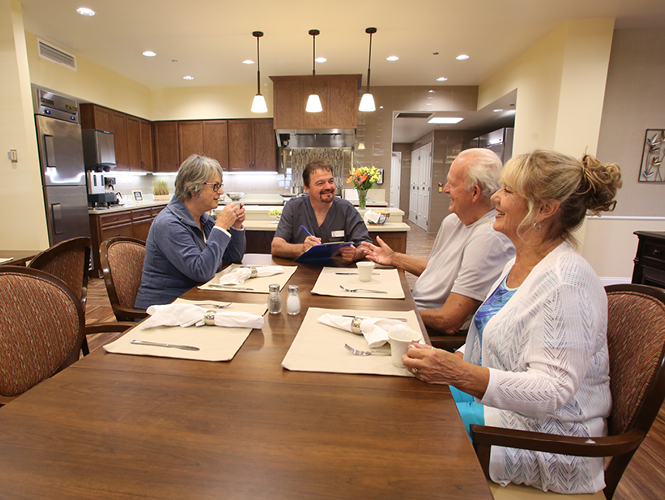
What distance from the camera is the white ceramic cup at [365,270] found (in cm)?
172

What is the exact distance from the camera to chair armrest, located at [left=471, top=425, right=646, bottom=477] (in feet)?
2.75

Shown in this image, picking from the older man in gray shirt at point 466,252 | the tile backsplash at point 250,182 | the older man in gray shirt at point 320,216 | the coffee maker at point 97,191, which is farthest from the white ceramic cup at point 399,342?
the tile backsplash at point 250,182

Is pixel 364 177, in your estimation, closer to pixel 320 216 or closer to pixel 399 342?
pixel 320 216

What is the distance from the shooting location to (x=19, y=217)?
12.7 feet

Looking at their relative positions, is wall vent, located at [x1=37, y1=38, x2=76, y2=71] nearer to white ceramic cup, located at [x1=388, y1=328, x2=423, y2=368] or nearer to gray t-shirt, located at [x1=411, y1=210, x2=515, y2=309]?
gray t-shirt, located at [x1=411, y1=210, x2=515, y2=309]

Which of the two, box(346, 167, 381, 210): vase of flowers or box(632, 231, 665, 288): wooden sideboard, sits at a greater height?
box(346, 167, 381, 210): vase of flowers

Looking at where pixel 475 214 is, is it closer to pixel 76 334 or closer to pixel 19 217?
pixel 76 334

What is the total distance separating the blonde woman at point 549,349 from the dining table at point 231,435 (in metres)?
0.15

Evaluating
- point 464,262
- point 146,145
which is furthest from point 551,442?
point 146,145

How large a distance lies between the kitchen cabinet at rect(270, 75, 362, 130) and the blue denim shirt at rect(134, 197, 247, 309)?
170 inches

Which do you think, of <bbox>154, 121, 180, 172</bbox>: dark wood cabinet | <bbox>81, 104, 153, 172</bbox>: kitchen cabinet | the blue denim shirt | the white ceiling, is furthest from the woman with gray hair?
<bbox>154, 121, 180, 172</bbox>: dark wood cabinet

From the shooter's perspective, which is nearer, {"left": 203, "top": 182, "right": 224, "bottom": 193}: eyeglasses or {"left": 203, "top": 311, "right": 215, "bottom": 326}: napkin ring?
{"left": 203, "top": 311, "right": 215, "bottom": 326}: napkin ring

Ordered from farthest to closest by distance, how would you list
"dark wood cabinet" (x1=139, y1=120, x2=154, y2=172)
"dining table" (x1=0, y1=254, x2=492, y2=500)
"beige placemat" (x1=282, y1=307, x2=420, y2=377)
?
1. "dark wood cabinet" (x1=139, y1=120, x2=154, y2=172)
2. "beige placemat" (x1=282, y1=307, x2=420, y2=377)
3. "dining table" (x1=0, y1=254, x2=492, y2=500)

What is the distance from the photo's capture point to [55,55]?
4.50 meters
